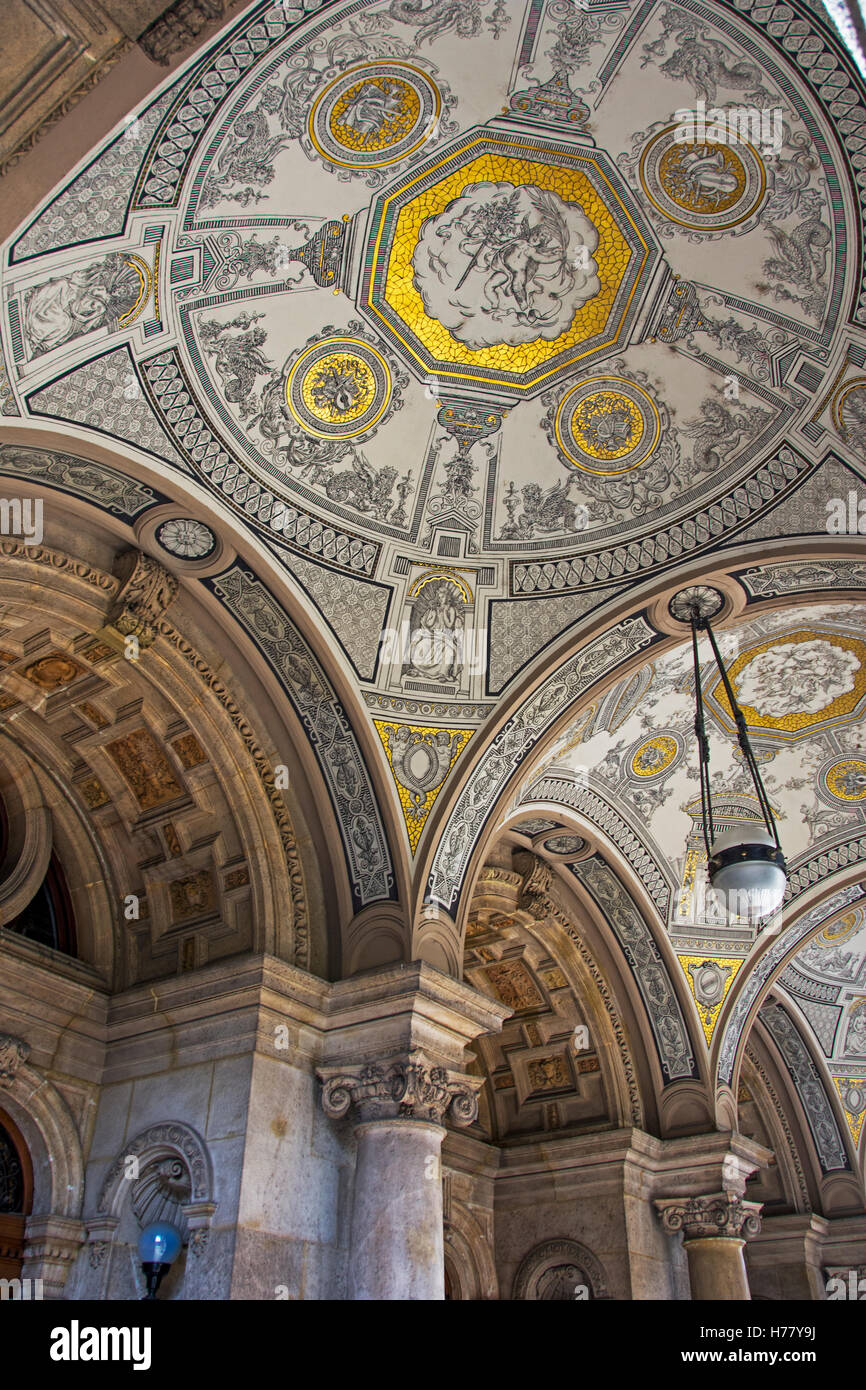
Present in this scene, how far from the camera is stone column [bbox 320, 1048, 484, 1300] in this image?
24.1 ft

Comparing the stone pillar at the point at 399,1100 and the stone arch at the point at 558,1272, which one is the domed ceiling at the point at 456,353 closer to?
the stone pillar at the point at 399,1100

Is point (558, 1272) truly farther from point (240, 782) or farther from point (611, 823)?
point (240, 782)

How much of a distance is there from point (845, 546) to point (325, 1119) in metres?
5.71

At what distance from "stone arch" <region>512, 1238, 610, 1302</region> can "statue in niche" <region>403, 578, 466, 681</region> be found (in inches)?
244

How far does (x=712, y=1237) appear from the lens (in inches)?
434

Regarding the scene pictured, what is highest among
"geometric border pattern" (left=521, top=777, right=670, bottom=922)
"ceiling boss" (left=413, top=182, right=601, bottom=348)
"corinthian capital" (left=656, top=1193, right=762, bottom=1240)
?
"ceiling boss" (left=413, top=182, right=601, bottom=348)

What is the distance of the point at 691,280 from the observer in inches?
301

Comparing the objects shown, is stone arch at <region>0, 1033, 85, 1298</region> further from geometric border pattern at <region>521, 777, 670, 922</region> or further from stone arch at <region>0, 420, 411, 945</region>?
geometric border pattern at <region>521, 777, 670, 922</region>

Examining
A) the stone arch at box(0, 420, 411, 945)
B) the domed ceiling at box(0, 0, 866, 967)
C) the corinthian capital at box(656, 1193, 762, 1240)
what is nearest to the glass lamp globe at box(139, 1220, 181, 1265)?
the stone arch at box(0, 420, 411, 945)

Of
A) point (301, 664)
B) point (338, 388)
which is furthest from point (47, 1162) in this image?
point (338, 388)
